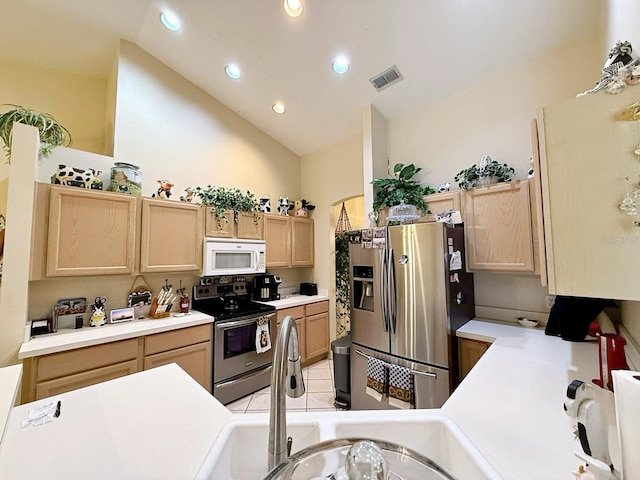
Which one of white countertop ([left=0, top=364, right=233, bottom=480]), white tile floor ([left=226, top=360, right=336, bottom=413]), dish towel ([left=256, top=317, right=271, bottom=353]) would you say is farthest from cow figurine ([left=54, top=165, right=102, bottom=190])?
white tile floor ([left=226, top=360, right=336, bottom=413])

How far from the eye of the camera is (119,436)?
869 millimetres

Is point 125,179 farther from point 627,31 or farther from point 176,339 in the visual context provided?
point 627,31

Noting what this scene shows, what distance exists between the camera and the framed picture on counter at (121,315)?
98.5 inches

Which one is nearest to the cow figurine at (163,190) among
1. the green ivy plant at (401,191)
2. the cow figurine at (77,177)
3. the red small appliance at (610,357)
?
the cow figurine at (77,177)

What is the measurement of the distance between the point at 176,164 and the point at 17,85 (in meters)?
1.50

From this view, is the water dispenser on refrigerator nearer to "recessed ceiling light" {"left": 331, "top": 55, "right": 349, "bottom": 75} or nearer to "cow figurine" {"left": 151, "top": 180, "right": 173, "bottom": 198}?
"recessed ceiling light" {"left": 331, "top": 55, "right": 349, "bottom": 75}

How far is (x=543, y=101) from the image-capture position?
2369 mm

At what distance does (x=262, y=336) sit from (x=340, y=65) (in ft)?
9.88

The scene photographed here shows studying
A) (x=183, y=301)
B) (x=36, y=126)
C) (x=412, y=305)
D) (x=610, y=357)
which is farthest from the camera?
(x=183, y=301)

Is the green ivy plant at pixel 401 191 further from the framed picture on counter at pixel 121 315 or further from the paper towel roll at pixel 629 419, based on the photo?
the framed picture on counter at pixel 121 315

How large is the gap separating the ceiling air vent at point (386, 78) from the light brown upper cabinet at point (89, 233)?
2730 millimetres

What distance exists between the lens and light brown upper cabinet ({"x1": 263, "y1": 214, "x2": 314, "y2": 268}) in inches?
144

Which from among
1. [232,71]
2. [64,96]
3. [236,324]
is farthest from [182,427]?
[64,96]

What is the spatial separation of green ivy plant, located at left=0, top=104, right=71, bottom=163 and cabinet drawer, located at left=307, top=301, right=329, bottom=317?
308cm
